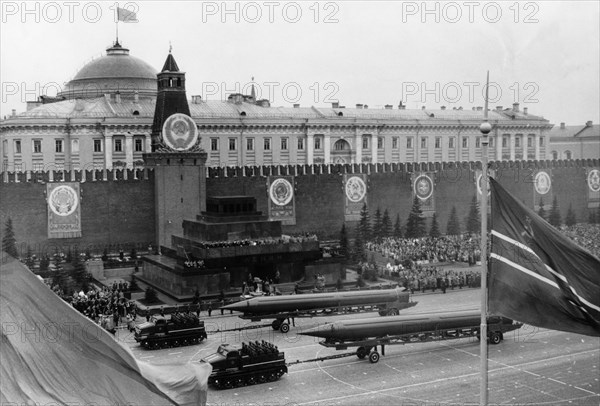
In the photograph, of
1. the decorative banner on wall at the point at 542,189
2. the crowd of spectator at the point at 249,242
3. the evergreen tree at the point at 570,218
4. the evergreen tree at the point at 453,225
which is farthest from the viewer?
the decorative banner on wall at the point at 542,189

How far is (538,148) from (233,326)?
53.5m

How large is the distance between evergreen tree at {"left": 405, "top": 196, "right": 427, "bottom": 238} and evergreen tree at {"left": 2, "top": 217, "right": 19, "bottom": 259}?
74.6ft

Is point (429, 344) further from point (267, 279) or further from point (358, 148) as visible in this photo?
point (358, 148)

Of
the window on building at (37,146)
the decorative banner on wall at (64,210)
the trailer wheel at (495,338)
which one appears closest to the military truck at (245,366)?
the trailer wheel at (495,338)

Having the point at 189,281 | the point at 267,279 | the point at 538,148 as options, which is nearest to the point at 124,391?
the point at 189,281

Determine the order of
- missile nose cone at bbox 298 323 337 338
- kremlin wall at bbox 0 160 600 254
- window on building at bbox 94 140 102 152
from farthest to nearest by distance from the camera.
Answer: window on building at bbox 94 140 102 152 < kremlin wall at bbox 0 160 600 254 < missile nose cone at bbox 298 323 337 338

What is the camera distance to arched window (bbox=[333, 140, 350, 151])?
6289 cm

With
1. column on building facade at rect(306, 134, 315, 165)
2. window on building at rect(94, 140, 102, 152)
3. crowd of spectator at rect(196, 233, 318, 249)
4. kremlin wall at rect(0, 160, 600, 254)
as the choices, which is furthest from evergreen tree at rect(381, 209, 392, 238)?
window on building at rect(94, 140, 102, 152)

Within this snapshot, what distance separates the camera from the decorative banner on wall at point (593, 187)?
53.2m

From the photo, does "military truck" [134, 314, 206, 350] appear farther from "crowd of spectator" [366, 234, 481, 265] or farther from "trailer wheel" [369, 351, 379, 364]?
"crowd of spectator" [366, 234, 481, 265]

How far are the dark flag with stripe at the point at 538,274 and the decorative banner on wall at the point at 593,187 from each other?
46735 millimetres

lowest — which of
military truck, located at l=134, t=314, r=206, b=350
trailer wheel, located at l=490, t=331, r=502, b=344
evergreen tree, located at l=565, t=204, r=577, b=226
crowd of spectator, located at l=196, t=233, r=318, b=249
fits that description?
trailer wheel, located at l=490, t=331, r=502, b=344

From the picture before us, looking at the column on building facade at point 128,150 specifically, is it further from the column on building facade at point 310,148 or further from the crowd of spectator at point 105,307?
the crowd of spectator at point 105,307

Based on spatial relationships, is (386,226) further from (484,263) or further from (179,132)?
(484,263)
